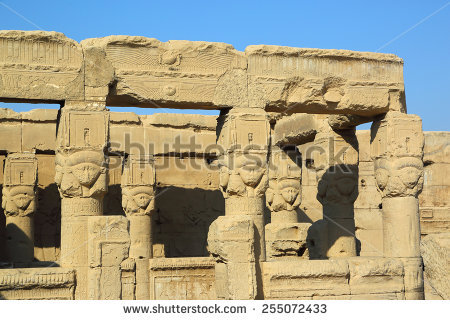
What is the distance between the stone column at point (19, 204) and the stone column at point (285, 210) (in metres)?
4.89

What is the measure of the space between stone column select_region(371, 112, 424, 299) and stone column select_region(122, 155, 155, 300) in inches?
200

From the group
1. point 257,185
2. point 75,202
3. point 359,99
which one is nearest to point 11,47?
point 75,202

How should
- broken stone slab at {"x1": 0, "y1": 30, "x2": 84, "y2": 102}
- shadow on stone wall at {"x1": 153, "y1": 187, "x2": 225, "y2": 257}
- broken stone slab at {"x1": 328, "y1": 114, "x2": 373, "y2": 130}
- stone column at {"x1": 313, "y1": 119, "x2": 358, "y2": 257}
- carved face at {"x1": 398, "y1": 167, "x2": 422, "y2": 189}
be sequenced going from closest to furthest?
broken stone slab at {"x1": 0, "y1": 30, "x2": 84, "y2": 102}, carved face at {"x1": 398, "y1": 167, "x2": 422, "y2": 189}, broken stone slab at {"x1": 328, "y1": 114, "x2": 373, "y2": 130}, stone column at {"x1": 313, "y1": 119, "x2": 358, "y2": 257}, shadow on stone wall at {"x1": 153, "y1": 187, "x2": 225, "y2": 257}

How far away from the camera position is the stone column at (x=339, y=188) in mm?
12953

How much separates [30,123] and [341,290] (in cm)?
842

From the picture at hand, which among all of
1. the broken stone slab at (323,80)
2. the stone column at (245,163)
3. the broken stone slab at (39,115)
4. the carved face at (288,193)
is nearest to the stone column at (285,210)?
the carved face at (288,193)

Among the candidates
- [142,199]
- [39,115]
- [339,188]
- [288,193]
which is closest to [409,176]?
[339,188]

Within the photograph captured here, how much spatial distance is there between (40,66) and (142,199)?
5179mm

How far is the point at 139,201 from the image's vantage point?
14.4m

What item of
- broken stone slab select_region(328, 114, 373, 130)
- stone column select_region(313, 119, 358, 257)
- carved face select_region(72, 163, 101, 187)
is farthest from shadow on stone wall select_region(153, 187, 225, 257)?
carved face select_region(72, 163, 101, 187)

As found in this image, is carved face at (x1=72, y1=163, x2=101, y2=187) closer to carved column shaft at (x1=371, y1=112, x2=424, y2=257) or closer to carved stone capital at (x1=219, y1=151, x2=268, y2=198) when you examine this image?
carved stone capital at (x1=219, y1=151, x2=268, y2=198)

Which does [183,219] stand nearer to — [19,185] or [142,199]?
[142,199]

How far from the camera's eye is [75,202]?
9859 millimetres

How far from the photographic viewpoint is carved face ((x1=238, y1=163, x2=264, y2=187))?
10.6 metres
